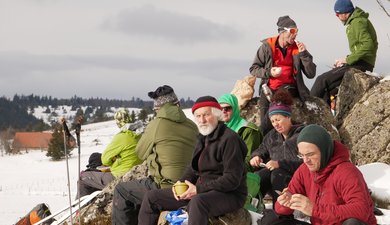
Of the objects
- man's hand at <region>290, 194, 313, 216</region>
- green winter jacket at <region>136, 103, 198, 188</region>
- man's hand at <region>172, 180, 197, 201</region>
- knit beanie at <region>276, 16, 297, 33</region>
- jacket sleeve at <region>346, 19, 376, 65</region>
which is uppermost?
knit beanie at <region>276, 16, 297, 33</region>

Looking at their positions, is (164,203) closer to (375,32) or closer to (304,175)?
(304,175)

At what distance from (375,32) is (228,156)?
5.55 m

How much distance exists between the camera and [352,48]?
32.0ft

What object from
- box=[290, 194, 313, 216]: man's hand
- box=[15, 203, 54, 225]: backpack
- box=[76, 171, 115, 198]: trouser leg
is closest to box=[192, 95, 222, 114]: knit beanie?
box=[290, 194, 313, 216]: man's hand

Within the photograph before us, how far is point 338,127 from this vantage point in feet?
31.9

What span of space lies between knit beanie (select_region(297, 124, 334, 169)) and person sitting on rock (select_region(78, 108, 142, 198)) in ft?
13.7

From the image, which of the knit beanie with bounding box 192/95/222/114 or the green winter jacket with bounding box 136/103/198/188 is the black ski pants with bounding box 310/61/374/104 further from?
the knit beanie with bounding box 192/95/222/114

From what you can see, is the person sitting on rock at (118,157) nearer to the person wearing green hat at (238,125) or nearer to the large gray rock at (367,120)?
the person wearing green hat at (238,125)

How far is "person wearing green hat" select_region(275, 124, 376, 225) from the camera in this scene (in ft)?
13.8

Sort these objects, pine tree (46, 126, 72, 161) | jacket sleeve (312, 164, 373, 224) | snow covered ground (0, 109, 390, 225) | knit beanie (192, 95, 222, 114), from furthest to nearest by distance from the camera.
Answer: pine tree (46, 126, 72, 161) < snow covered ground (0, 109, 390, 225) < knit beanie (192, 95, 222, 114) < jacket sleeve (312, 164, 373, 224)

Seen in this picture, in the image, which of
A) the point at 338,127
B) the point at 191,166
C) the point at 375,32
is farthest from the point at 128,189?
the point at 375,32

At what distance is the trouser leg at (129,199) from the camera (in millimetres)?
6516

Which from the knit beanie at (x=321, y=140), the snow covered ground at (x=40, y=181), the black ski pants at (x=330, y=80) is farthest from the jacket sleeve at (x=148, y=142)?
the black ski pants at (x=330, y=80)

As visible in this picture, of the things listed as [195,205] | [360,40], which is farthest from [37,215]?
[360,40]
